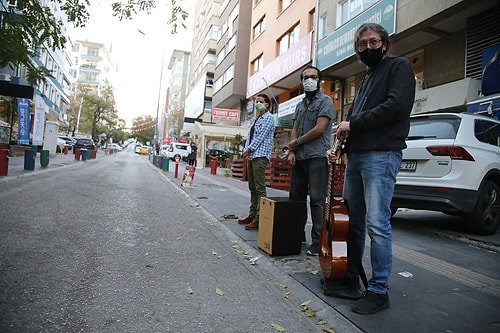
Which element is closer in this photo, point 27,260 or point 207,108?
point 27,260

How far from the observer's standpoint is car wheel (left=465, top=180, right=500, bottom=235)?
5345 millimetres

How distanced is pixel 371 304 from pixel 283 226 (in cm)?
150

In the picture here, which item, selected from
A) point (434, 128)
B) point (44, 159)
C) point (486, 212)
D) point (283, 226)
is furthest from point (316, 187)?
point (44, 159)

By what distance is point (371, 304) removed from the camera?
2.64 meters

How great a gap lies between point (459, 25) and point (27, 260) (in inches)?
466

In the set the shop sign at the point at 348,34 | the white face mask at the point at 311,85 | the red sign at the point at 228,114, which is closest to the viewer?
the white face mask at the point at 311,85

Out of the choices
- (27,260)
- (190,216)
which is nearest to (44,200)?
(190,216)

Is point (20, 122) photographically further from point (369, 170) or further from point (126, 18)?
point (369, 170)

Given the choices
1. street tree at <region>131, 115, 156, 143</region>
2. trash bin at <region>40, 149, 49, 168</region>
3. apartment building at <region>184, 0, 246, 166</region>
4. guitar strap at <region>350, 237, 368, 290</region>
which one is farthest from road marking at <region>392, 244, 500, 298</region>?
street tree at <region>131, 115, 156, 143</region>

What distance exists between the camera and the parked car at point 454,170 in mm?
5168

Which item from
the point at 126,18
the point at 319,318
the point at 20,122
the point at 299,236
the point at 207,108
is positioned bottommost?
the point at 319,318

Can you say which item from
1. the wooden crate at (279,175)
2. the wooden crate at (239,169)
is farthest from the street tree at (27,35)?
the wooden crate at (239,169)

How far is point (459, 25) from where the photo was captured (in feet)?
34.2

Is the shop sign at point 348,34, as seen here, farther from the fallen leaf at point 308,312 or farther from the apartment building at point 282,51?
the fallen leaf at point 308,312
